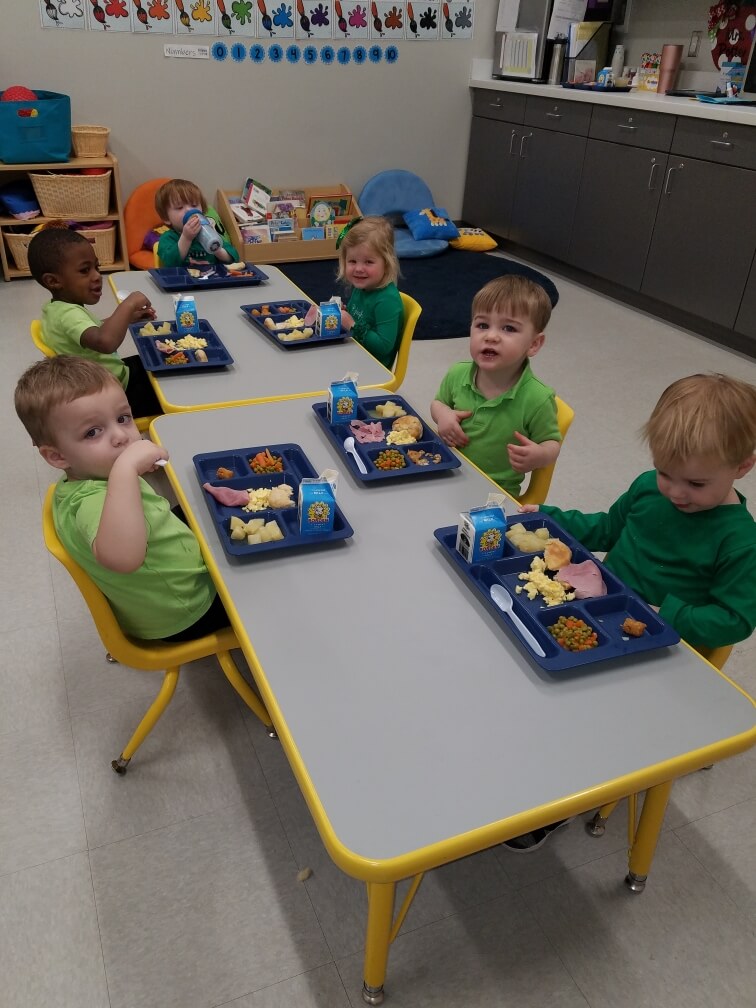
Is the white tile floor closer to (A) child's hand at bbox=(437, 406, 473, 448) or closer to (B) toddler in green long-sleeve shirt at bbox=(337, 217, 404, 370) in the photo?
(A) child's hand at bbox=(437, 406, 473, 448)

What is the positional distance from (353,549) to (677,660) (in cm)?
51

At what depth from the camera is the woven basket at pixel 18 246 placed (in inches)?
166

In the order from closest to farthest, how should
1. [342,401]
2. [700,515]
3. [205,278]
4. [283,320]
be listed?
[700,515] < [342,401] < [283,320] < [205,278]

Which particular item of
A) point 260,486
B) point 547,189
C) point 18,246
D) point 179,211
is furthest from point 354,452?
point 547,189

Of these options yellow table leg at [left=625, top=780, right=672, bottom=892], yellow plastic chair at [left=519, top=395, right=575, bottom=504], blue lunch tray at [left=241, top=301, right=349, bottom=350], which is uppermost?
blue lunch tray at [left=241, top=301, right=349, bottom=350]

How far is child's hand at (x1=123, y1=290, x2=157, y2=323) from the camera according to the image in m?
2.05

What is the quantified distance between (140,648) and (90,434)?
1.35 ft

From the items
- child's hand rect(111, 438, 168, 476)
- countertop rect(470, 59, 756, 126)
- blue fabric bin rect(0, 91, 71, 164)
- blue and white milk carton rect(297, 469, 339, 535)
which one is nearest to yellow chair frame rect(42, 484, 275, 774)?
child's hand rect(111, 438, 168, 476)

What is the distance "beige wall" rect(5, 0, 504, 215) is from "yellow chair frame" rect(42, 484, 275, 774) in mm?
3990

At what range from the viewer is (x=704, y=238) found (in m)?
3.80

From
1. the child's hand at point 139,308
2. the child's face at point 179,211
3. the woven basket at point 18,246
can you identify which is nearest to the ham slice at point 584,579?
the child's hand at point 139,308

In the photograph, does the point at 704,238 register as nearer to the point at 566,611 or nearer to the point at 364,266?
the point at 364,266

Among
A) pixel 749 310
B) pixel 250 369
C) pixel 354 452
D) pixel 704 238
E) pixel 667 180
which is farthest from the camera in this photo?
pixel 667 180

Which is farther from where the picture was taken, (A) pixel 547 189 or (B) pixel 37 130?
(A) pixel 547 189
